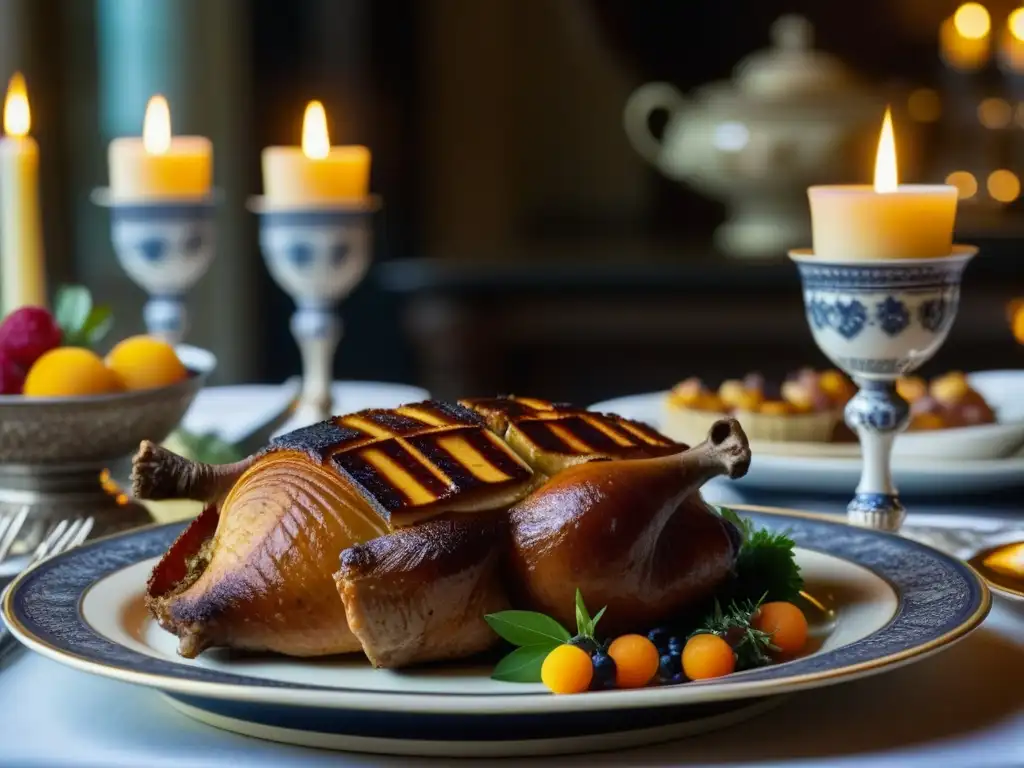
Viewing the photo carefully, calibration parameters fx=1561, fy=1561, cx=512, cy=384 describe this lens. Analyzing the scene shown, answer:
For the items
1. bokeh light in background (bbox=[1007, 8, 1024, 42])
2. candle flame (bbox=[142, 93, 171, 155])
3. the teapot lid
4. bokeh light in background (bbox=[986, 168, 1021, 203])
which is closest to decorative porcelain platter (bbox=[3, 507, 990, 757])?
candle flame (bbox=[142, 93, 171, 155])

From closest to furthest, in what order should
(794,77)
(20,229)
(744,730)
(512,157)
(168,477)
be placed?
1. (744,730)
2. (168,477)
3. (20,229)
4. (794,77)
5. (512,157)

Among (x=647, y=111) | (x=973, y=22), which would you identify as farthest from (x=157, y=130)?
(x=973, y=22)

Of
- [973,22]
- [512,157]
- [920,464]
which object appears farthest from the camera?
[512,157]

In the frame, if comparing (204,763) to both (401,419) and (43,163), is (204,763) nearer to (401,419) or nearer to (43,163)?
(401,419)

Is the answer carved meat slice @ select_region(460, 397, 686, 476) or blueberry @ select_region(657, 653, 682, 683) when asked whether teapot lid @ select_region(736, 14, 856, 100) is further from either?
blueberry @ select_region(657, 653, 682, 683)

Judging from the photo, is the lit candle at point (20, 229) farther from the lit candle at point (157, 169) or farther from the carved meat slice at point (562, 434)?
the carved meat slice at point (562, 434)

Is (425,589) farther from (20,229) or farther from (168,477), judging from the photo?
(20,229)

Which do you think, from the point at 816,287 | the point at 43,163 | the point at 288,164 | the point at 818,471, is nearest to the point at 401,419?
the point at 816,287
